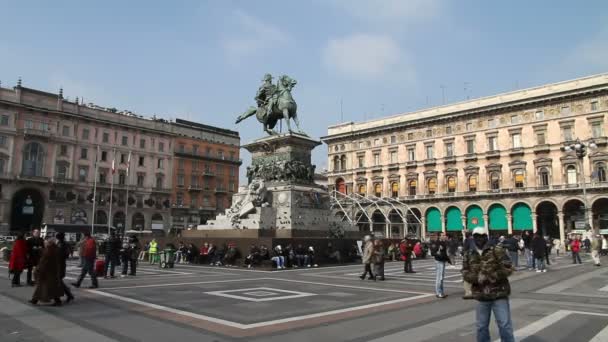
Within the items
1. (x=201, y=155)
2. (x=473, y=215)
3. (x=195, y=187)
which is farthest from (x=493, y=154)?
(x=195, y=187)

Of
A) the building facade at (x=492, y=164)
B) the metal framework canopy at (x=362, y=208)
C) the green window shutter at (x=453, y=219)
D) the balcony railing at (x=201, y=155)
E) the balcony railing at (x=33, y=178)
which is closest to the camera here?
the metal framework canopy at (x=362, y=208)

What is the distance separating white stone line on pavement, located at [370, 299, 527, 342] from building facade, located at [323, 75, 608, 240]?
38256 millimetres

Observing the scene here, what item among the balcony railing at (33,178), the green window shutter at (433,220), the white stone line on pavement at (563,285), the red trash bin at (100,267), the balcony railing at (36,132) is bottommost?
the white stone line on pavement at (563,285)

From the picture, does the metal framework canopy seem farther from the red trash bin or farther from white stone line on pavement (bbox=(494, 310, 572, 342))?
white stone line on pavement (bbox=(494, 310, 572, 342))

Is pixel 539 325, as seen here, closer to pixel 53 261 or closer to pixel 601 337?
pixel 601 337

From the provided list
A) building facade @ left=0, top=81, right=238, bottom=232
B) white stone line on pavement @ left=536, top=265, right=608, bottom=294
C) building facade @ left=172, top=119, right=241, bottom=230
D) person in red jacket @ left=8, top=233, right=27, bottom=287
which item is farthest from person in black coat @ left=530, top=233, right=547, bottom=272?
building facade @ left=172, top=119, right=241, bottom=230

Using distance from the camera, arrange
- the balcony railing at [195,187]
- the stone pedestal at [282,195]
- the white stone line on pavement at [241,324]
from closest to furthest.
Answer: the white stone line on pavement at [241,324], the stone pedestal at [282,195], the balcony railing at [195,187]

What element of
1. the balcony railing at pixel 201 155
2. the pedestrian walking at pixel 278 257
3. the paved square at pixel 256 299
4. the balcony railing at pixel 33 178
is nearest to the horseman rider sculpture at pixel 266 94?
the pedestrian walking at pixel 278 257

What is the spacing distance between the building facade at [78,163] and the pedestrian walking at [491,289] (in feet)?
167

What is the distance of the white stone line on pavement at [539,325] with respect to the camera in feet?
21.7

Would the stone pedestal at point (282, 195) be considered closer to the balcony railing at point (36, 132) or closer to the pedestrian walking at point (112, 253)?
the pedestrian walking at point (112, 253)

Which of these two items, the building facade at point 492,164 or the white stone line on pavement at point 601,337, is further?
the building facade at point 492,164

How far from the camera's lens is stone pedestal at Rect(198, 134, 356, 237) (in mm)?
22219

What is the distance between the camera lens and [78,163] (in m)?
63.4
